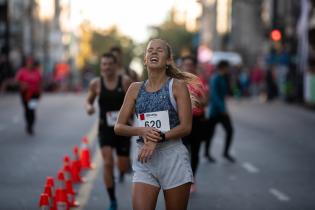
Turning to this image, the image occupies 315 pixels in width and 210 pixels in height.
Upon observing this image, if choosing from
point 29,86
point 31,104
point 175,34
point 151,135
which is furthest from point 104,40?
point 151,135

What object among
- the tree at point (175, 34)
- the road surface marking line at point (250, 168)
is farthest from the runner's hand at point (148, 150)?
the tree at point (175, 34)

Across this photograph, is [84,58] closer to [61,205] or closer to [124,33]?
[124,33]

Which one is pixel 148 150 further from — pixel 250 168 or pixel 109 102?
pixel 250 168

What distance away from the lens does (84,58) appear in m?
130

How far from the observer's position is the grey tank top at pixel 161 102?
6660 mm

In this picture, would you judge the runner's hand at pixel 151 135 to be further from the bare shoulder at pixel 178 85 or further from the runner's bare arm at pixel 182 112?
the bare shoulder at pixel 178 85

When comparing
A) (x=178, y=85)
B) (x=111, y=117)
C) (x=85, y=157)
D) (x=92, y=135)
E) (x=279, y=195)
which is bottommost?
(x=92, y=135)

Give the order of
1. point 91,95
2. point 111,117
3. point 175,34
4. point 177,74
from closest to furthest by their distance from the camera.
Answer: point 177,74, point 111,117, point 91,95, point 175,34

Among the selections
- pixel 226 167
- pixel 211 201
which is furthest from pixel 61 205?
pixel 226 167

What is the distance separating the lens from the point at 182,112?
21.7 ft

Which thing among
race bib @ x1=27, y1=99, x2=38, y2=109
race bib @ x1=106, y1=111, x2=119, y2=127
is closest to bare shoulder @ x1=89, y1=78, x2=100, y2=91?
race bib @ x1=106, y1=111, x2=119, y2=127

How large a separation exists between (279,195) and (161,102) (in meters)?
5.41

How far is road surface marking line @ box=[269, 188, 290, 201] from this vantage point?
37.5 feet

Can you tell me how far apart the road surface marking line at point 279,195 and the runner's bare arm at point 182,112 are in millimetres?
4996
